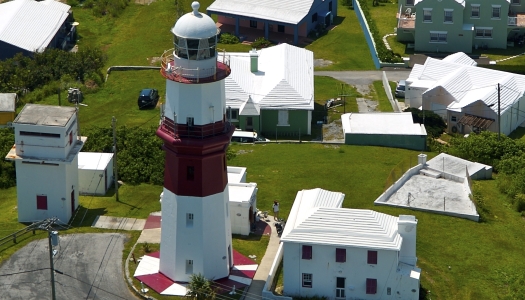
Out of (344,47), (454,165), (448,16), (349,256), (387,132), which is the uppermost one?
(349,256)

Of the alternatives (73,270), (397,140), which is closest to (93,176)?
(73,270)

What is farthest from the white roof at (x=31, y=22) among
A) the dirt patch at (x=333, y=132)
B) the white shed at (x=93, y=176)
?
the white shed at (x=93, y=176)

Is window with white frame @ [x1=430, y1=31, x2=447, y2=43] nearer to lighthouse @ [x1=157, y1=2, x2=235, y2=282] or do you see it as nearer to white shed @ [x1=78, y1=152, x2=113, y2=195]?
white shed @ [x1=78, y1=152, x2=113, y2=195]

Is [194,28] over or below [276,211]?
over

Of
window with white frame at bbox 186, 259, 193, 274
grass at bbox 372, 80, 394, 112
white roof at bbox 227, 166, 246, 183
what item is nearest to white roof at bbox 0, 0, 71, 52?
grass at bbox 372, 80, 394, 112

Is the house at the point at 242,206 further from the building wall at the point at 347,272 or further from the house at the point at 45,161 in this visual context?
the house at the point at 45,161

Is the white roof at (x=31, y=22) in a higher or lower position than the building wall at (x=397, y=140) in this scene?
higher

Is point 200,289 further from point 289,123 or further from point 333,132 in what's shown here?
point 333,132
